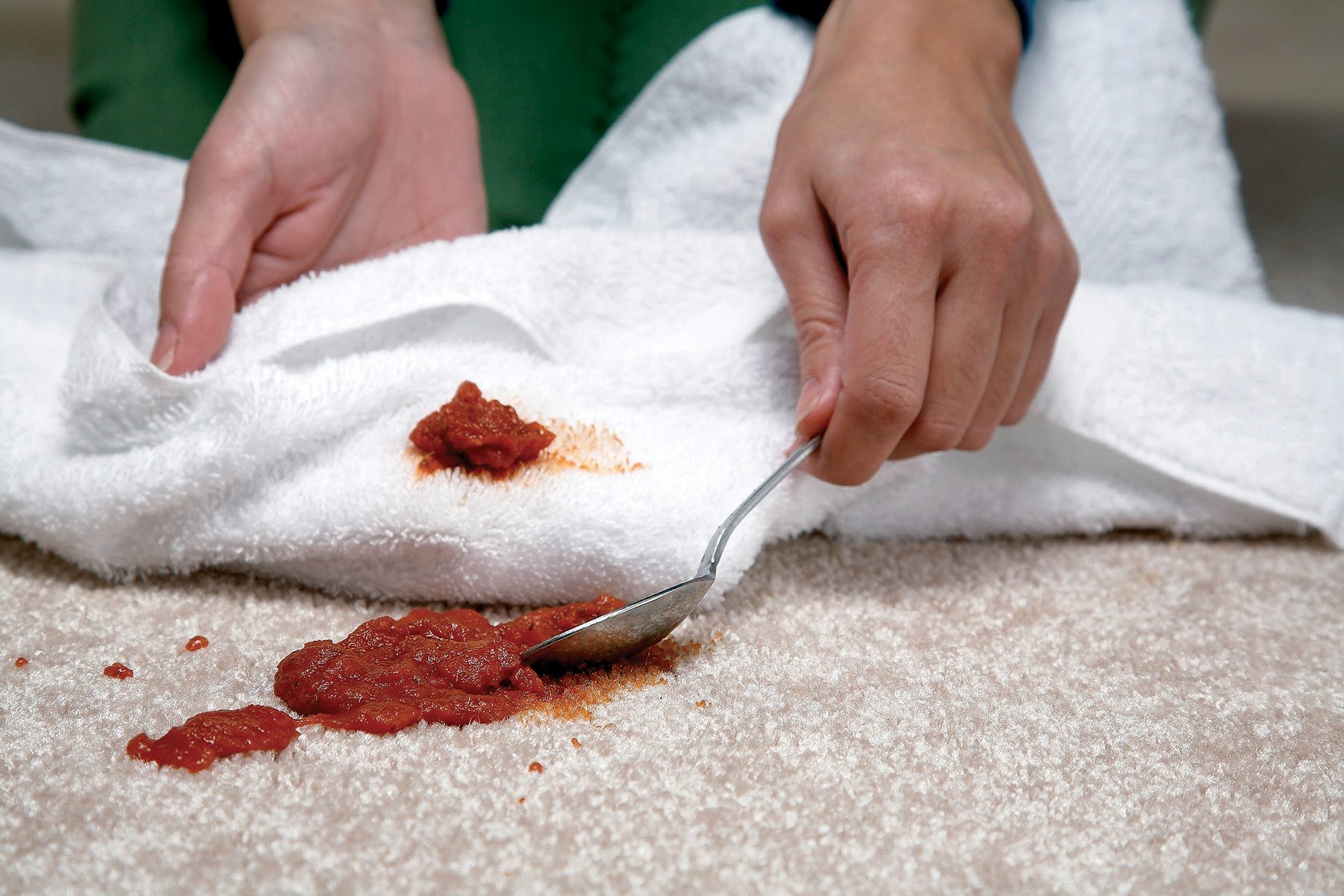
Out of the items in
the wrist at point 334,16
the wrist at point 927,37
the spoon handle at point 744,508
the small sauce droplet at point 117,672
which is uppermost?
the wrist at point 927,37

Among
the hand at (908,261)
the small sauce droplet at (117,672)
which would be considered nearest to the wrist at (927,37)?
the hand at (908,261)

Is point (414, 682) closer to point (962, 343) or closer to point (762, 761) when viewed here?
point (762, 761)

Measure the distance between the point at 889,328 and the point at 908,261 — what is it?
4 centimetres

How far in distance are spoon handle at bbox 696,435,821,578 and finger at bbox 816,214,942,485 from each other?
0.03 metres

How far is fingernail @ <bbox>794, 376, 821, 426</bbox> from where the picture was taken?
644 millimetres

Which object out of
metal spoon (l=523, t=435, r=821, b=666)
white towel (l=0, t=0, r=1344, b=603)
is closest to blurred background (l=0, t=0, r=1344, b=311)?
white towel (l=0, t=0, r=1344, b=603)

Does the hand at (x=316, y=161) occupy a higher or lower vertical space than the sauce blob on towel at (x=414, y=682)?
higher

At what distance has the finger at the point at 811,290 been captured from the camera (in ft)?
2.13

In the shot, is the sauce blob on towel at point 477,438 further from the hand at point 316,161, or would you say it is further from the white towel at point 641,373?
the hand at point 316,161

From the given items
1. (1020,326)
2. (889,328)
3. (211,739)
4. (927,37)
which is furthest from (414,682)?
(927,37)

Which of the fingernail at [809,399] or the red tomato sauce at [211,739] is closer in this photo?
the red tomato sauce at [211,739]

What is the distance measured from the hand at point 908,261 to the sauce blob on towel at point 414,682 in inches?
8.3

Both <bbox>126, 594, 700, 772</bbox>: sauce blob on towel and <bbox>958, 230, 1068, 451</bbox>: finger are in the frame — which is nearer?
<bbox>126, 594, 700, 772</bbox>: sauce blob on towel

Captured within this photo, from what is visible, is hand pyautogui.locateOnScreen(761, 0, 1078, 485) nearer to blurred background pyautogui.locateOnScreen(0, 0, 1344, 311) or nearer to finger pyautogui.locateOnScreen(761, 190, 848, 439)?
finger pyautogui.locateOnScreen(761, 190, 848, 439)
